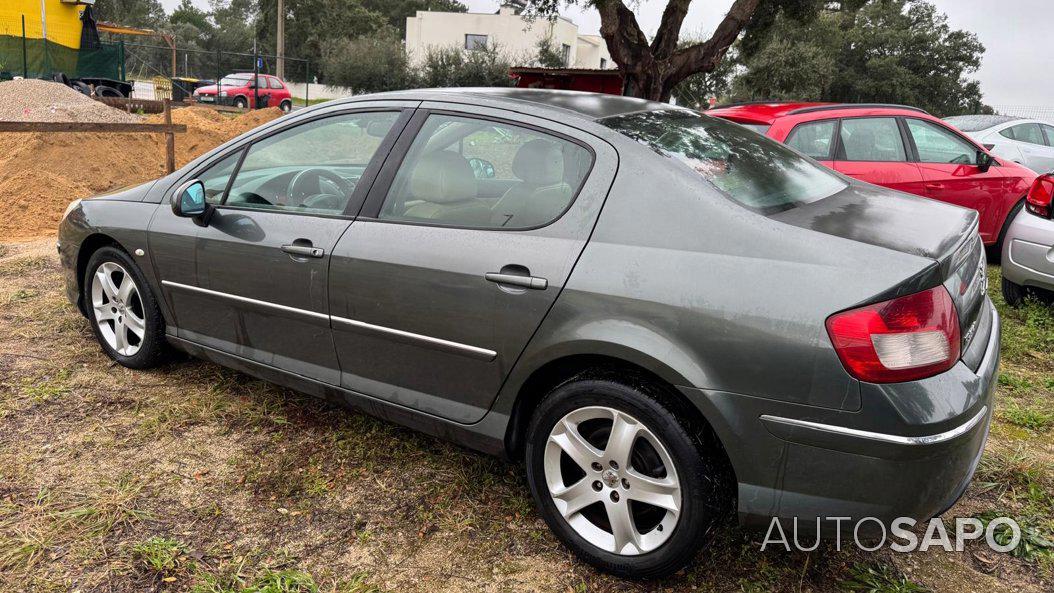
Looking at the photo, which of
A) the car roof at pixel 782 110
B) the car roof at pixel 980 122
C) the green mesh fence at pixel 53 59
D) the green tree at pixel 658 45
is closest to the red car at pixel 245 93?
the green mesh fence at pixel 53 59

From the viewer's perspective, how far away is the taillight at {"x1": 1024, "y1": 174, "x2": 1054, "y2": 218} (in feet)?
15.5

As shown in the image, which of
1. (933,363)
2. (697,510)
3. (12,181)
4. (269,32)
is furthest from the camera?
(269,32)

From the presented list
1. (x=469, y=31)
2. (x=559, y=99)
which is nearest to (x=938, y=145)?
(x=559, y=99)

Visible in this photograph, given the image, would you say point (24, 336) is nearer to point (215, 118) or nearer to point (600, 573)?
point (600, 573)

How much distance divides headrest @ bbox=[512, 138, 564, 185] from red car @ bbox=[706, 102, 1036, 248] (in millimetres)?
4003

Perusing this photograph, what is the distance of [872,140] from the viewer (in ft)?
21.4

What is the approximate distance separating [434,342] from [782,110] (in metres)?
4.78

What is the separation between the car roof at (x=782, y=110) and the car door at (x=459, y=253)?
12.2 feet

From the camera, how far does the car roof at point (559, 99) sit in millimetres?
2693

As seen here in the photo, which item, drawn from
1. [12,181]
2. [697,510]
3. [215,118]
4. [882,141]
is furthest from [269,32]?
[697,510]

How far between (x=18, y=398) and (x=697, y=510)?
3322 millimetres

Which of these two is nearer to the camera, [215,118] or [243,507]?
[243,507]

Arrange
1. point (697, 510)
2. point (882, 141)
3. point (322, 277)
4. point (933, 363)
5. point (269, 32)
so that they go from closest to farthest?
point (933, 363) → point (697, 510) → point (322, 277) → point (882, 141) → point (269, 32)

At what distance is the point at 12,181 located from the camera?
33.8 ft
